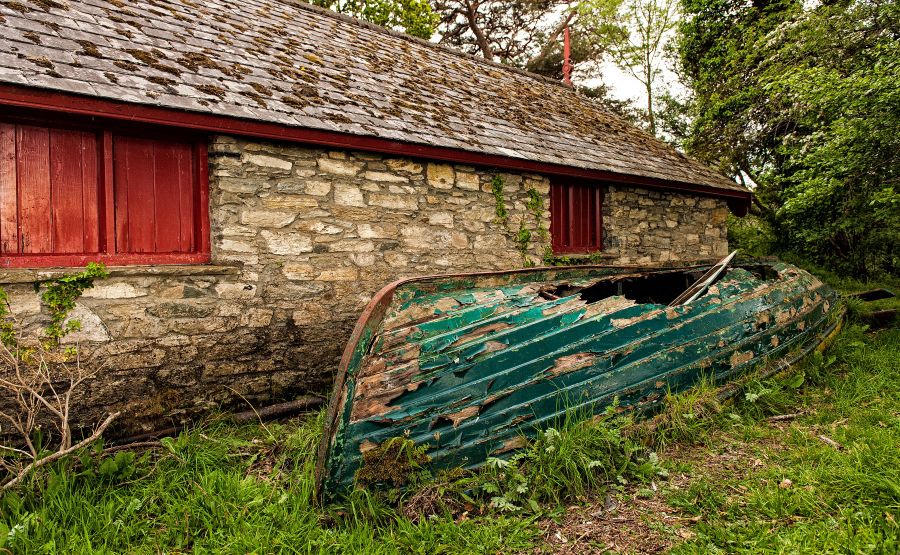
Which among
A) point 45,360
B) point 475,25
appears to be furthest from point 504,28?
point 45,360

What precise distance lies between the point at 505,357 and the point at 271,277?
2.51 meters

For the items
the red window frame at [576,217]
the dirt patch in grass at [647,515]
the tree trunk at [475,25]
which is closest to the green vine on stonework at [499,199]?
the red window frame at [576,217]

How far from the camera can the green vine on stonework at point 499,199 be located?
19.4 feet

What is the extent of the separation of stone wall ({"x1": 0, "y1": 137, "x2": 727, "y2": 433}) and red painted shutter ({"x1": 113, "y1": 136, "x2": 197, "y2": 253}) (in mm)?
217

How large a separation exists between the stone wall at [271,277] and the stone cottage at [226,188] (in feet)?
0.05

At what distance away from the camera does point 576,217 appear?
7117 millimetres

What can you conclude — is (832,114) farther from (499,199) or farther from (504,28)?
(504,28)

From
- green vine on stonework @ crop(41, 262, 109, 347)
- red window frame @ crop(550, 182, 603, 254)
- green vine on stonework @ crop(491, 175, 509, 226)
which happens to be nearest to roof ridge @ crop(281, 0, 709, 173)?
red window frame @ crop(550, 182, 603, 254)

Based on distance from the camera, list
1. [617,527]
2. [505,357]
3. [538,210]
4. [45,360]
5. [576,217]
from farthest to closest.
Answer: [576,217], [538,210], [45,360], [505,357], [617,527]

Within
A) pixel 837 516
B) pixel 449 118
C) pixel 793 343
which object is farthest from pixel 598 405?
pixel 449 118

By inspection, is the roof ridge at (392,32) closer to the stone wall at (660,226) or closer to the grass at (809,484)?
the stone wall at (660,226)

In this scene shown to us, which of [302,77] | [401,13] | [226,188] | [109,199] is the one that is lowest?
[109,199]

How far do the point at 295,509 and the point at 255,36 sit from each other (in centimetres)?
539

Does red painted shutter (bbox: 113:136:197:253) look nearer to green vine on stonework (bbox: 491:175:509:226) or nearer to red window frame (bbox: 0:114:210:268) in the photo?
red window frame (bbox: 0:114:210:268)
